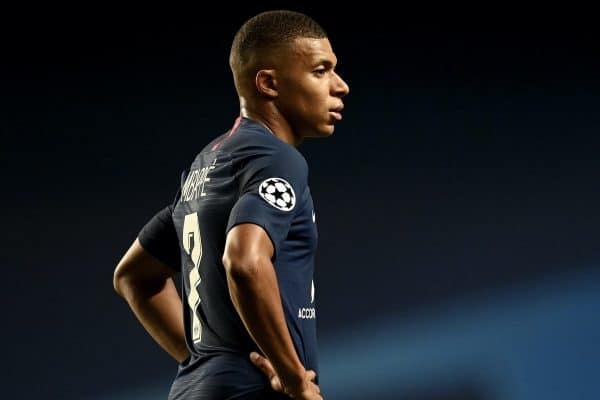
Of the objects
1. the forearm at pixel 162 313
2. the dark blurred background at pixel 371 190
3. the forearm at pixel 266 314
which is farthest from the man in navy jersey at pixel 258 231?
the dark blurred background at pixel 371 190

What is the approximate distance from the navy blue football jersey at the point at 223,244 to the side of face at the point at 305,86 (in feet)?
0.25

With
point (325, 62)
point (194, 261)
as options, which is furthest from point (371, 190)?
point (194, 261)

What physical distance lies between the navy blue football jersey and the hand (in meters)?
0.02

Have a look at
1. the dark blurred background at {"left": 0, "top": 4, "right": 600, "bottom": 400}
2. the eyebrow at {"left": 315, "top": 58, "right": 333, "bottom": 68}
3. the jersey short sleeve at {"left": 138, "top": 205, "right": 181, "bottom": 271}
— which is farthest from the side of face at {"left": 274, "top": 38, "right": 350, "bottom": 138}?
the dark blurred background at {"left": 0, "top": 4, "right": 600, "bottom": 400}

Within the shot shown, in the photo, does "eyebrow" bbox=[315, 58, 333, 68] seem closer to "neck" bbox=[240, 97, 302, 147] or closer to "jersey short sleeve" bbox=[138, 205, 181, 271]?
"neck" bbox=[240, 97, 302, 147]

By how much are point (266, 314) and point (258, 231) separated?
12 cm

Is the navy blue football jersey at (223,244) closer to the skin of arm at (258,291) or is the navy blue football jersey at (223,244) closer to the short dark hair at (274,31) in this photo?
the skin of arm at (258,291)

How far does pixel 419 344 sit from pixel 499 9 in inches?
47.1

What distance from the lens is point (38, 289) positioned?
11.1 ft

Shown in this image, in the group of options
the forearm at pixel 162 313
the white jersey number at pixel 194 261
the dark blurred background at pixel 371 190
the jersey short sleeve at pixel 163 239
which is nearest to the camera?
the white jersey number at pixel 194 261

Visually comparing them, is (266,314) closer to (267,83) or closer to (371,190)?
(267,83)

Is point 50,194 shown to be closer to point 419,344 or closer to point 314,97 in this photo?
point 419,344

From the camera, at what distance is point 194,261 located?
1.62 meters

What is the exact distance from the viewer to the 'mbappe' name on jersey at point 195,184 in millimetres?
1621
